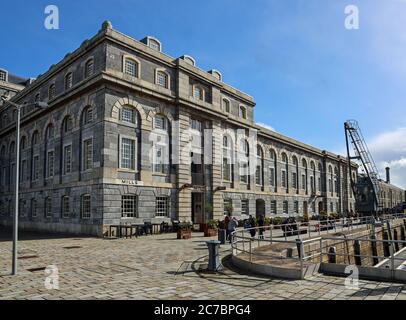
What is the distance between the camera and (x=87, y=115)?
963 inches

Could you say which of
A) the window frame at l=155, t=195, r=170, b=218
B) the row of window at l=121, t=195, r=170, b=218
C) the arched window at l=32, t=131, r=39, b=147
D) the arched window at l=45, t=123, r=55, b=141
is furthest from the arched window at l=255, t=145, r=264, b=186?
the arched window at l=32, t=131, r=39, b=147

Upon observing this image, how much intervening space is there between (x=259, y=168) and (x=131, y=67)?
20310 mm

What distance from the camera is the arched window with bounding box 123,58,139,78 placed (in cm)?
2408

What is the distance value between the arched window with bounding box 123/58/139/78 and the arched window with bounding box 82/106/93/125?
12.3ft

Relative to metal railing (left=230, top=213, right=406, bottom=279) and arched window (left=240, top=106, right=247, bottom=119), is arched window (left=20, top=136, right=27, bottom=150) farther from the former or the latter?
metal railing (left=230, top=213, right=406, bottom=279)

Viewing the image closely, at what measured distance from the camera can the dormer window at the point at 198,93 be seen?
97.0ft

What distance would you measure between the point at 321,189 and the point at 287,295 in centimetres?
4937

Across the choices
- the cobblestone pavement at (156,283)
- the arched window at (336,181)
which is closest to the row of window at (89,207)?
the cobblestone pavement at (156,283)

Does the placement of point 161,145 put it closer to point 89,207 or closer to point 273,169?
point 89,207

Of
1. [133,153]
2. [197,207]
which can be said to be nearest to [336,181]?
[197,207]

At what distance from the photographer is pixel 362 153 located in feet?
165

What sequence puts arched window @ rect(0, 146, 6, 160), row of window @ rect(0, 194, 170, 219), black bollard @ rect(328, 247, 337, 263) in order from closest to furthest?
black bollard @ rect(328, 247, 337, 263) < row of window @ rect(0, 194, 170, 219) < arched window @ rect(0, 146, 6, 160)
